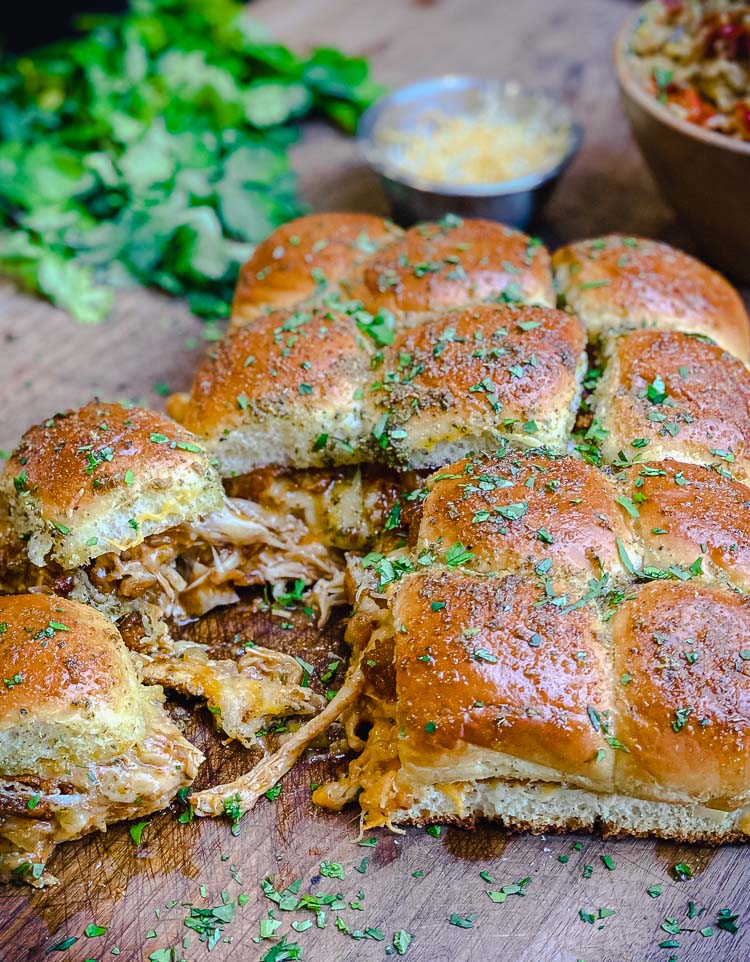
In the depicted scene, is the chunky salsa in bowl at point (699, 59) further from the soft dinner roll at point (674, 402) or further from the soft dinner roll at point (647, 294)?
A: the soft dinner roll at point (674, 402)

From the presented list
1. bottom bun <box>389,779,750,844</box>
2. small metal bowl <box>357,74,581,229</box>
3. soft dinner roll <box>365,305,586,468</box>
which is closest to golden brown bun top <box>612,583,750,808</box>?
bottom bun <box>389,779,750,844</box>

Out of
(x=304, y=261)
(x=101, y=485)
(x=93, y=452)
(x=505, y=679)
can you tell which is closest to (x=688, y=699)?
(x=505, y=679)

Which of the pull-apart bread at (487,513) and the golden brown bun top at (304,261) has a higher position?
the golden brown bun top at (304,261)

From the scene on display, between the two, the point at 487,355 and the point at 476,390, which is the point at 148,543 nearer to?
the point at 476,390

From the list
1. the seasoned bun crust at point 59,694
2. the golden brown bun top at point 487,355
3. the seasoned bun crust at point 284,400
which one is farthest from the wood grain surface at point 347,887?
the golden brown bun top at point 487,355

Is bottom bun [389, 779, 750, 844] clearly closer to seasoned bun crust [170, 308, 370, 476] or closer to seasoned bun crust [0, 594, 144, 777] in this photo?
seasoned bun crust [0, 594, 144, 777]
